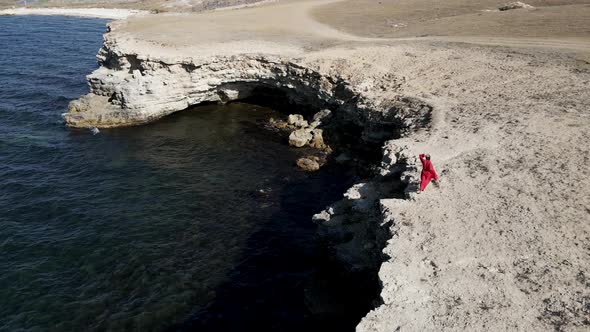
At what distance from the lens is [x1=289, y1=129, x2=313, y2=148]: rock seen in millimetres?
34844

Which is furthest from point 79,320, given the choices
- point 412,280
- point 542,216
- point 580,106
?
point 580,106

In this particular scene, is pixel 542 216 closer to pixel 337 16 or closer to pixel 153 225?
pixel 153 225

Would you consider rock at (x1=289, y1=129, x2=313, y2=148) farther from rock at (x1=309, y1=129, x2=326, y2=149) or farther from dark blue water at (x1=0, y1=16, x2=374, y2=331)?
dark blue water at (x1=0, y1=16, x2=374, y2=331)

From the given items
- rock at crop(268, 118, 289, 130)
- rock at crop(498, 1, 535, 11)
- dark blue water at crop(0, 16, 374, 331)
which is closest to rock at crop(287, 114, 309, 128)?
rock at crop(268, 118, 289, 130)

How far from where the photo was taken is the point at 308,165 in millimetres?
32094

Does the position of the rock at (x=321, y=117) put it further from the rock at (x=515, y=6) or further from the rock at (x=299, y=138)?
the rock at (x=515, y=6)

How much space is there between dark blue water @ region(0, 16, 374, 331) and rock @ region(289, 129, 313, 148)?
0.87 metres

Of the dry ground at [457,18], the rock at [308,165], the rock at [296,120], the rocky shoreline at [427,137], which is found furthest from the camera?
the dry ground at [457,18]

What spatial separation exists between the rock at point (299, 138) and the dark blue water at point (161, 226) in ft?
2.87

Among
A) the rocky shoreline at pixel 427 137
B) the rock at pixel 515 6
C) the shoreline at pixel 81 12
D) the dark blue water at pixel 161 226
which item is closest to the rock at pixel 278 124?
the dark blue water at pixel 161 226

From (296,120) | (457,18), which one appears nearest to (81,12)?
(296,120)

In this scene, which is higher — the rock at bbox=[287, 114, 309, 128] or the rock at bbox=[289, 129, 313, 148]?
the rock at bbox=[287, 114, 309, 128]

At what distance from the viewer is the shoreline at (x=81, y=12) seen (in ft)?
304

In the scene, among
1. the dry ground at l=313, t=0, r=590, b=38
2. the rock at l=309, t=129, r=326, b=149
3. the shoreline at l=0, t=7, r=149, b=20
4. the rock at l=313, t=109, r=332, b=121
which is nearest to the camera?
the rock at l=309, t=129, r=326, b=149
